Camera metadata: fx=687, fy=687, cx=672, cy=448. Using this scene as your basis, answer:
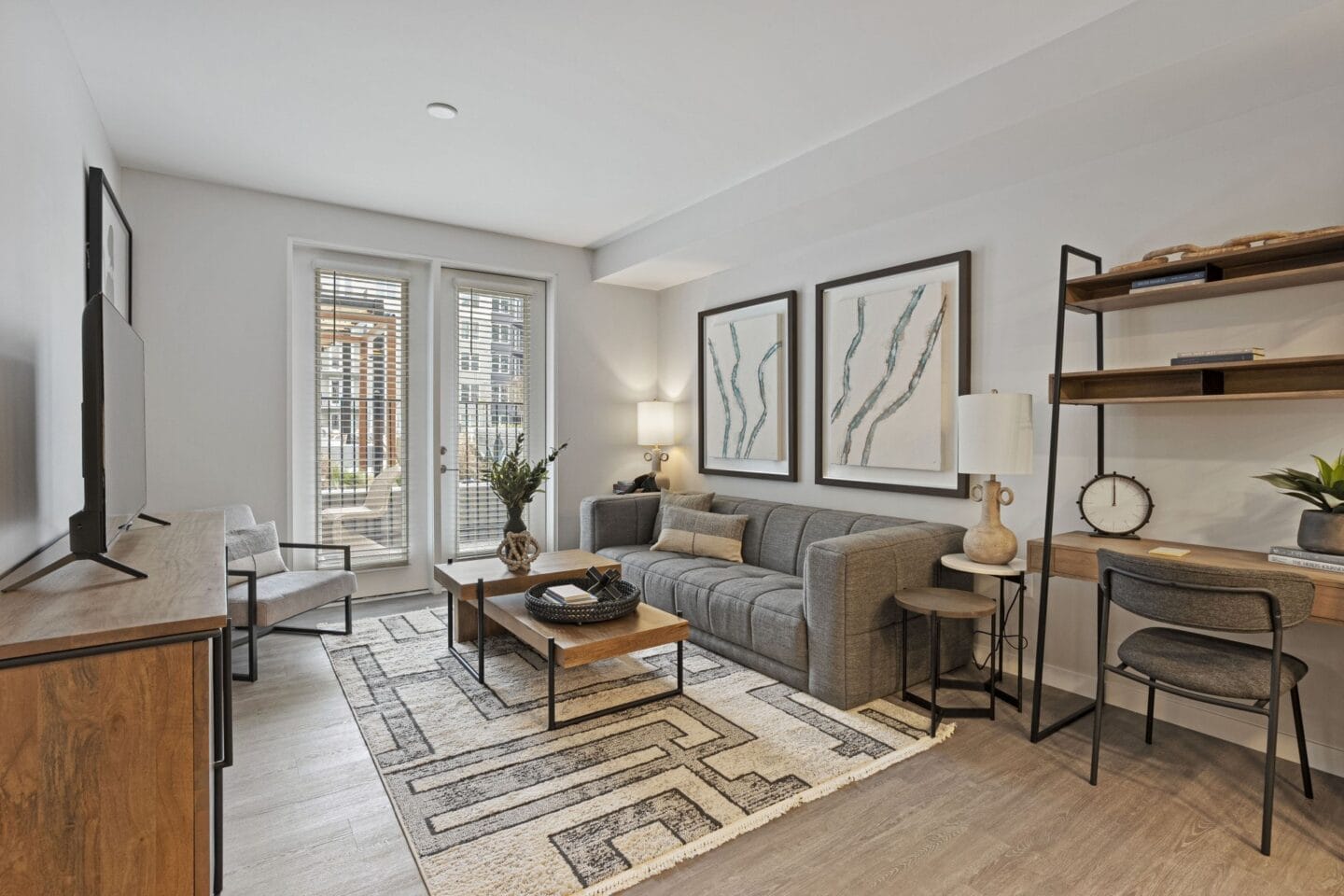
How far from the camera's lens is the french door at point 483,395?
4875 mm

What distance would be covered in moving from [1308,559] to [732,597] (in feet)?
6.99

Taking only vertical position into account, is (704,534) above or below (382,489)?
below

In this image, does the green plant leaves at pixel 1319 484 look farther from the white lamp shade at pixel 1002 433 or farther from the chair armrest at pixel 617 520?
the chair armrest at pixel 617 520

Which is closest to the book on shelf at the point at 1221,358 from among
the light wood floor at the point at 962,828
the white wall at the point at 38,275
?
the light wood floor at the point at 962,828

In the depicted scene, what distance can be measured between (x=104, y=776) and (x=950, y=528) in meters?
3.18

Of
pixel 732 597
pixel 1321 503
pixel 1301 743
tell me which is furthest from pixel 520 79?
pixel 1301 743

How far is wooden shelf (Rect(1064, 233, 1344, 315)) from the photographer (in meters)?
2.16

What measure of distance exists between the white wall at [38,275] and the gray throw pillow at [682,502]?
9.95ft

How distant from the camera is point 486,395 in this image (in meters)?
5.05

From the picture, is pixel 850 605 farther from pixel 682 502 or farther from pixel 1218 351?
pixel 682 502

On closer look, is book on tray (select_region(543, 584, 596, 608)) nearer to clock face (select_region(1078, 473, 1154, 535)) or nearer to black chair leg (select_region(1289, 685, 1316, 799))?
clock face (select_region(1078, 473, 1154, 535))

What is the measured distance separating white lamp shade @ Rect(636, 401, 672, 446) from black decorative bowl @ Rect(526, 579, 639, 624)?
7.77ft

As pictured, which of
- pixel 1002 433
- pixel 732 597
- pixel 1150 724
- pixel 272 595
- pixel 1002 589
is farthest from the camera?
pixel 732 597

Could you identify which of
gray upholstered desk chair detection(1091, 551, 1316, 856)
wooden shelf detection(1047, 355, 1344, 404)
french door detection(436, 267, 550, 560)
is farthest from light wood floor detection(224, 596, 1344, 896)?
french door detection(436, 267, 550, 560)
